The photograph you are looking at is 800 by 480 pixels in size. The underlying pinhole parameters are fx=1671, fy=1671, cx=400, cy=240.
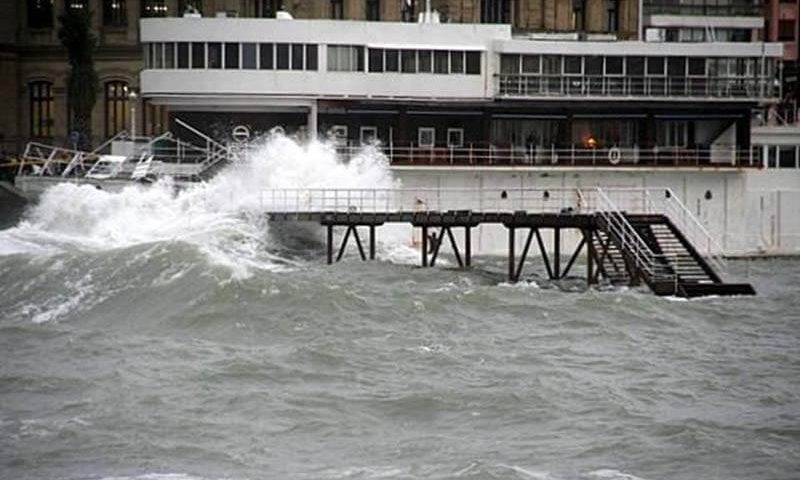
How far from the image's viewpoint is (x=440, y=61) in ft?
259

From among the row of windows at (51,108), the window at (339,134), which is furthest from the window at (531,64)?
the row of windows at (51,108)

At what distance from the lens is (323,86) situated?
77.1 metres

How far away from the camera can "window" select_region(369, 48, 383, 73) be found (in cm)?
7806

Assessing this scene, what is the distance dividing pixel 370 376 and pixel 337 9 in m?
53.1

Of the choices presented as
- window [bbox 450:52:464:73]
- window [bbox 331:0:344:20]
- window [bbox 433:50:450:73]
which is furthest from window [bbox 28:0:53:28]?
window [bbox 450:52:464:73]

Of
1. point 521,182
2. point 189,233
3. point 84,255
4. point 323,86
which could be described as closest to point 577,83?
point 521,182

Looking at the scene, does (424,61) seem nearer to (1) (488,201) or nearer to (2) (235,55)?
(1) (488,201)

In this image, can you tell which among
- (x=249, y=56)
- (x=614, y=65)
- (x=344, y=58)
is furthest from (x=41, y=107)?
(x=614, y=65)

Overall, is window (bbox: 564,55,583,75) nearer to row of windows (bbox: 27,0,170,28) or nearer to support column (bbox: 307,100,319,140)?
support column (bbox: 307,100,319,140)

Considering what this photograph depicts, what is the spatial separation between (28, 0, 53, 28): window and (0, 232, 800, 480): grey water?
39.0 m

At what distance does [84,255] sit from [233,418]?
2323cm

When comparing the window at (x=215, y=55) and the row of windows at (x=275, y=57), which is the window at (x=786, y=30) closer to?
the row of windows at (x=275, y=57)

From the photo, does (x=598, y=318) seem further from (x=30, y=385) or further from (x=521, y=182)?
(x=521, y=182)

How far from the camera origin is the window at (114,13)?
303 ft
